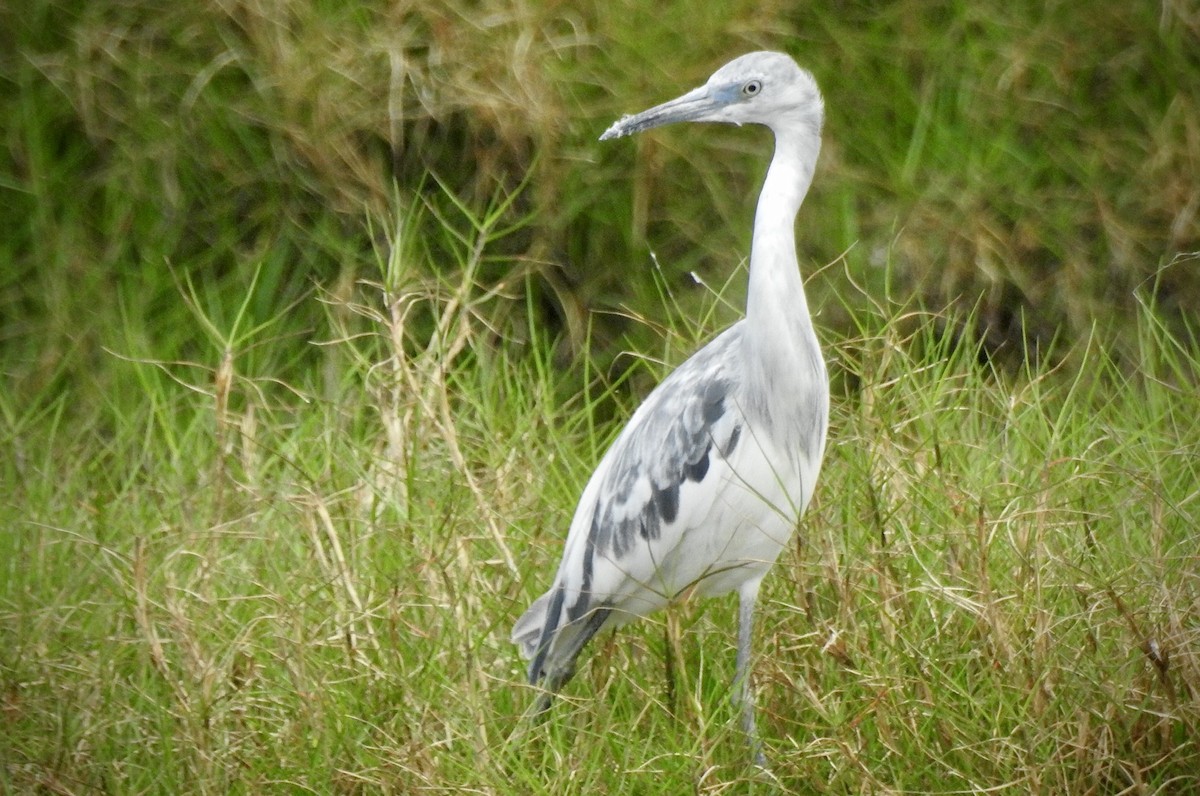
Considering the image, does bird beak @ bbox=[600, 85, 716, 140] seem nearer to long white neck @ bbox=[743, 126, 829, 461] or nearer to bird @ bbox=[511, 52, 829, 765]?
bird @ bbox=[511, 52, 829, 765]

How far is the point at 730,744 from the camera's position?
2740 millimetres

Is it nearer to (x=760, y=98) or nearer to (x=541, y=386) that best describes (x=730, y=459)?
(x=760, y=98)

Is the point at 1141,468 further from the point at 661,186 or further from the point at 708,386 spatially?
the point at 661,186

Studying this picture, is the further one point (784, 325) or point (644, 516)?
point (644, 516)

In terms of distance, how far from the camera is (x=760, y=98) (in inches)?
113

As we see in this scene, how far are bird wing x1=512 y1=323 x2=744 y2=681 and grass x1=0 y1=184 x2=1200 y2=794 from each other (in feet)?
0.33

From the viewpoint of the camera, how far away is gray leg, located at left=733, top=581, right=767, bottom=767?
2660 millimetres

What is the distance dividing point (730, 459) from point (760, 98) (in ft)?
2.13

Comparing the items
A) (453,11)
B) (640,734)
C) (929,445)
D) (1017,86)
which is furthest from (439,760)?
(1017,86)

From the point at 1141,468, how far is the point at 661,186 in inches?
65.7

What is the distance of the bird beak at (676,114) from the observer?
2.92 m

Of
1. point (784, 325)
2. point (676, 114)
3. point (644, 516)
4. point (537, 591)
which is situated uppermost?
point (676, 114)

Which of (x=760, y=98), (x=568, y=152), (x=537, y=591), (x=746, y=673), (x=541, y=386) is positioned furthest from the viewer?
(x=568, y=152)

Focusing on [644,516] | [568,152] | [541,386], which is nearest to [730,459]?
[644,516]
